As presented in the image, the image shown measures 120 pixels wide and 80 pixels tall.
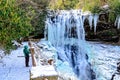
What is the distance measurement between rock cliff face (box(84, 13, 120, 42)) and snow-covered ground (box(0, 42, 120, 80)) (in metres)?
1.05

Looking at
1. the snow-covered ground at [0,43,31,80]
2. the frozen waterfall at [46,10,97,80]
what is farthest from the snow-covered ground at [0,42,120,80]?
the frozen waterfall at [46,10,97,80]

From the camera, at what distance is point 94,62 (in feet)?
61.9

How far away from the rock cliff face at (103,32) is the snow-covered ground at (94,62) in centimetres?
105

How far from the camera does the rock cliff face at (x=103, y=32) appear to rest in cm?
2417

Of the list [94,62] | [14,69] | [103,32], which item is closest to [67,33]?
[103,32]

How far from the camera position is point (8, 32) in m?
6.80

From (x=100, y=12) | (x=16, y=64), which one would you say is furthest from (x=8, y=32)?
(x=100, y=12)

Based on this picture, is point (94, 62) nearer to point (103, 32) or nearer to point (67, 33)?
point (67, 33)

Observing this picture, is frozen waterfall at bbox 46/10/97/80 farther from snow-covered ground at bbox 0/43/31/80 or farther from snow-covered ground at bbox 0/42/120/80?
snow-covered ground at bbox 0/43/31/80

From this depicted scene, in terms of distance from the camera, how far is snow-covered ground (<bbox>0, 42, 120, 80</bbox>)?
12.4 metres

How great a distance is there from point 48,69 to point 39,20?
1915cm

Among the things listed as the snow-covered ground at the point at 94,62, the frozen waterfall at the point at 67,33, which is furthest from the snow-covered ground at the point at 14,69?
the frozen waterfall at the point at 67,33

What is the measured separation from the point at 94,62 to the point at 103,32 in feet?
19.8

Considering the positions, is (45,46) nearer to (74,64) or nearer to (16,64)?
(74,64)
